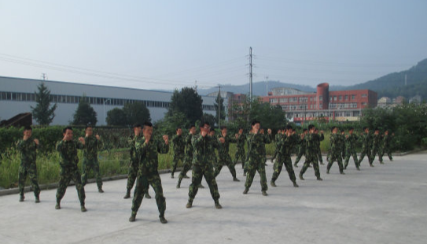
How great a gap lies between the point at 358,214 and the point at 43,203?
7330mm

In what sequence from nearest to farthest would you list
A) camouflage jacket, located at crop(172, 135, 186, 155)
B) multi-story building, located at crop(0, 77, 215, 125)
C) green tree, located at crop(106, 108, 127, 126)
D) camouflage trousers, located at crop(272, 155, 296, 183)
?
camouflage trousers, located at crop(272, 155, 296, 183), camouflage jacket, located at crop(172, 135, 186, 155), multi-story building, located at crop(0, 77, 215, 125), green tree, located at crop(106, 108, 127, 126)

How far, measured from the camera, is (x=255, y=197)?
991 cm

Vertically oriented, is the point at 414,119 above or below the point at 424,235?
above

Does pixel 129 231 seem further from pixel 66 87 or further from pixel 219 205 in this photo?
pixel 66 87

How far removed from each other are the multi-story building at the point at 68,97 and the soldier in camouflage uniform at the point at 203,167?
48605 millimetres

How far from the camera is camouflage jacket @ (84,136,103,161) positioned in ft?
35.8

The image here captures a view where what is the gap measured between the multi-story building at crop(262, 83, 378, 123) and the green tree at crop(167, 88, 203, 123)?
53.7m

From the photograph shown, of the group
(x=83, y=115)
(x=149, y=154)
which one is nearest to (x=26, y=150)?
(x=149, y=154)

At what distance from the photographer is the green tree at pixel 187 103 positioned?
59.6 meters

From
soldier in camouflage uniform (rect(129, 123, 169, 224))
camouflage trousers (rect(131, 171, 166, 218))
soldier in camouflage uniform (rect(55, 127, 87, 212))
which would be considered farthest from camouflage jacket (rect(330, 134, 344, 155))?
soldier in camouflage uniform (rect(55, 127, 87, 212))

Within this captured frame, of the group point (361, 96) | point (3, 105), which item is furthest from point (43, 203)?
point (361, 96)

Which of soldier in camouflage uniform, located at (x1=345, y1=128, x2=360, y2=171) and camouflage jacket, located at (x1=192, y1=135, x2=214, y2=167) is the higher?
camouflage jacket, located at (x1=192, y1=135, x2=214, y2=167)

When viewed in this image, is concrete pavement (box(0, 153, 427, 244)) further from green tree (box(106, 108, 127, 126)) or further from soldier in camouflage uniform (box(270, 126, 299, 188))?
green tree (box(106, 108, 127, 126))

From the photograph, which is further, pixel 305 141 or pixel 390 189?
pixel 305 141
